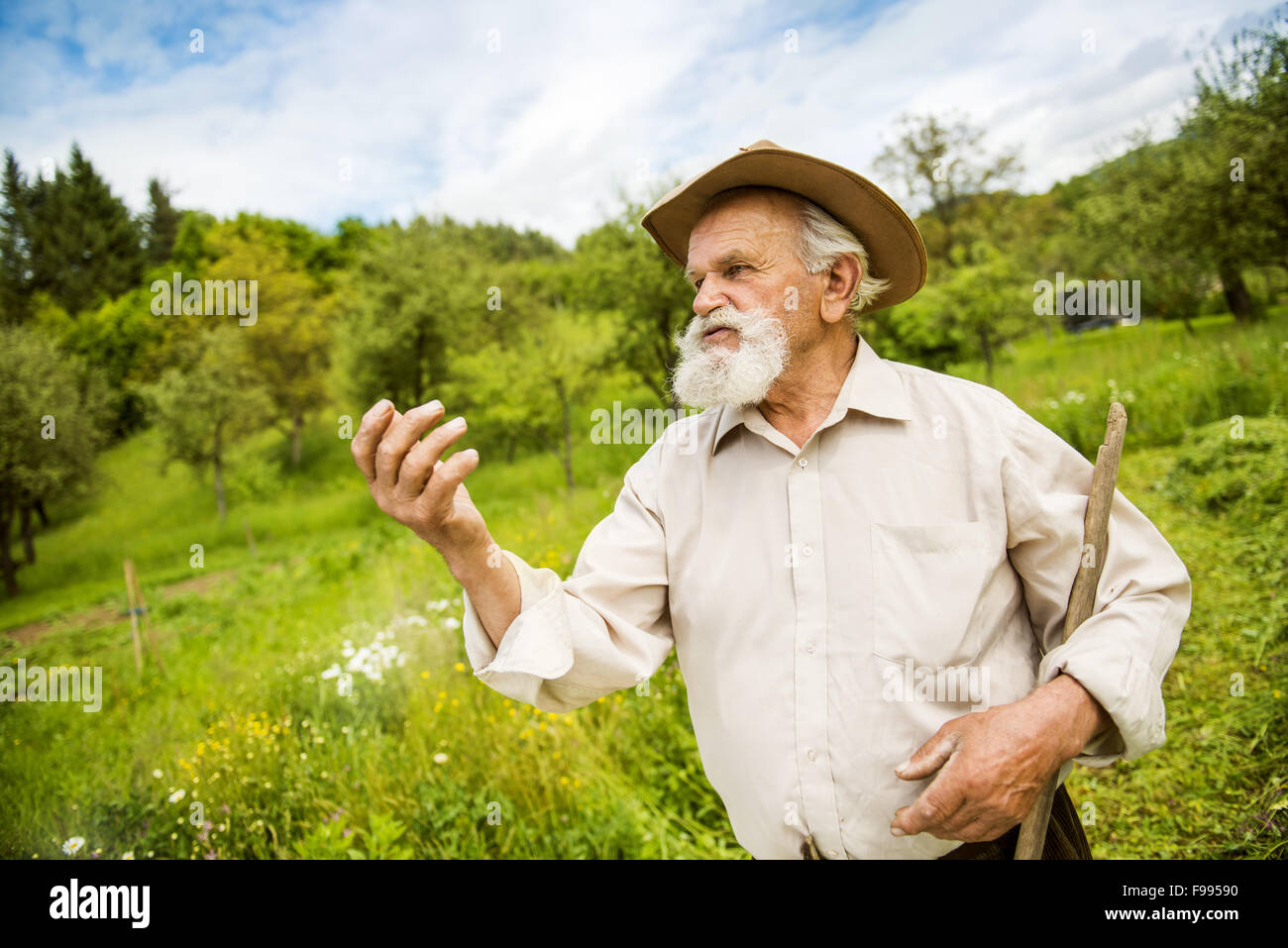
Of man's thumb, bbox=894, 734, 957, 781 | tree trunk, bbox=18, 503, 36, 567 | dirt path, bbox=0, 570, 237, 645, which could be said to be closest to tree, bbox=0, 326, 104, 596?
tree trunk, bbox=18, 503, 36, 567

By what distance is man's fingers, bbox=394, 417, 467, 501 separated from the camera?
4.38 feet

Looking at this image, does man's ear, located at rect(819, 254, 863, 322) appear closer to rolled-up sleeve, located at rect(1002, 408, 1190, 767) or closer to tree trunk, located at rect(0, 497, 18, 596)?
rolled-up sleeve, located at rect(1002, 408, 1190, 767)

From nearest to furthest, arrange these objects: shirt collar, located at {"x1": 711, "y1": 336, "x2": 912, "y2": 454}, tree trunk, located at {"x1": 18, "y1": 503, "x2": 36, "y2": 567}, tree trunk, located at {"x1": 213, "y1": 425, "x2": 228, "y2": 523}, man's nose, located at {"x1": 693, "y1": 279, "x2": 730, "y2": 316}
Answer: shirt collar, located at {"x1": 711, "y1": 336, "x2": 912, "y2": 454}
man's nose, located at {"x1": 693, "y1": 279, "x2": 730, "y2": 316}
tree trunk, located at {"x1": 18, "y1": 503, "x2": 36, "y2": 567}
tree trunk, located at {"x1": 213, "y1": 425, "x2": 228, "y2": 523}

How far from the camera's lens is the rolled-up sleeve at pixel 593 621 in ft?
5.13

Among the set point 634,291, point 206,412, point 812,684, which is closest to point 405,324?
point 206,412

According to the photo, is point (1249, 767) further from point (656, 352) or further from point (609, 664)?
point (656, 352)

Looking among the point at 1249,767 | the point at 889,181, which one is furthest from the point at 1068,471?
the point at 889,181

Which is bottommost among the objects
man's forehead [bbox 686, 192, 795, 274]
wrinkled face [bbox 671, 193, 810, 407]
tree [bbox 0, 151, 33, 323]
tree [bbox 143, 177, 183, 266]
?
wrinkled face [bbox 671, 193, 810, 407]

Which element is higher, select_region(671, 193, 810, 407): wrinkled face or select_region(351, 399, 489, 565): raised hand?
select_region(671, 193, 810, 407): wrinkled face

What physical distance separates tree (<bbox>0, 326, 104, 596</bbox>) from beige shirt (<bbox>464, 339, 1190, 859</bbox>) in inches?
685

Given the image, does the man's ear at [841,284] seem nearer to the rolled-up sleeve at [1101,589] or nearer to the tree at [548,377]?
the rolled-up sleeve at [1101,589]

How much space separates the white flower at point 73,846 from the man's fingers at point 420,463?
3520 millimetres

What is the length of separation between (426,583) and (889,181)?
25746 millimetres

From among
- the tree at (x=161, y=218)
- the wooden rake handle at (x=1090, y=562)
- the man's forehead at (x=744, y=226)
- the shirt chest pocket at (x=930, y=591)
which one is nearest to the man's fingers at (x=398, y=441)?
the man's forehead at (x=744, y=226)
